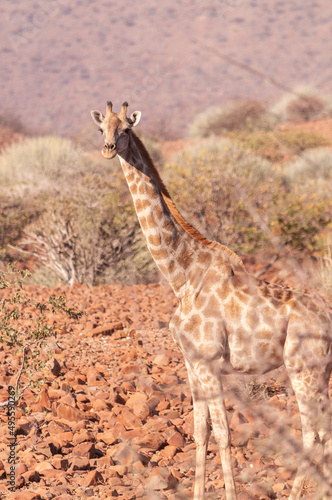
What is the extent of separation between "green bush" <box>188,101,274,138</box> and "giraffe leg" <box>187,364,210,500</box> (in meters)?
31.3

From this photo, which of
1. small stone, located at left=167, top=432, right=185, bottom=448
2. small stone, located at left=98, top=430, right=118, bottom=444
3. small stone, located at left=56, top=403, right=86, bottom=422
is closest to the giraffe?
small stone, located at left=167, top=432, right=185, bottom=448

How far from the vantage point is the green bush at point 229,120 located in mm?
35406

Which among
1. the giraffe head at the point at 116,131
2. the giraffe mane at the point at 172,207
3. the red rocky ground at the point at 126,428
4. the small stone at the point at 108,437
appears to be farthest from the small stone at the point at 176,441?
the giraffe head at the point at 116,131

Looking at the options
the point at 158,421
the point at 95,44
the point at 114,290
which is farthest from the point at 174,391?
the point at 95,44

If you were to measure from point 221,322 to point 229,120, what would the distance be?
33.8 meters

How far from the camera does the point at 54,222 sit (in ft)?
41.4

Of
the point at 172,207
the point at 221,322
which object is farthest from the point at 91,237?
the point at 221,322

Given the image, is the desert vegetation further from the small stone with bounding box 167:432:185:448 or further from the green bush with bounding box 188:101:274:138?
the green bush with bounding box 188:101:274:138

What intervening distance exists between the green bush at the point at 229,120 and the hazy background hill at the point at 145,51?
44.6 feet

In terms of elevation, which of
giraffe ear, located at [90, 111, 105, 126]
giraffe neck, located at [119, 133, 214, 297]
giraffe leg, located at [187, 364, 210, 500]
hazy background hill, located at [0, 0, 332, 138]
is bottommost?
hazy background hill, located at [0, 0, 332, 138]

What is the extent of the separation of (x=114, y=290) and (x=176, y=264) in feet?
20.5

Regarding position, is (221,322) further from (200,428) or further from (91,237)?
(91,237)

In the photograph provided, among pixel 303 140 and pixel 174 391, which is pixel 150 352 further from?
pixel 303 140

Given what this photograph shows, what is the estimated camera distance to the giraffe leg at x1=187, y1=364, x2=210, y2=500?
482 cm
